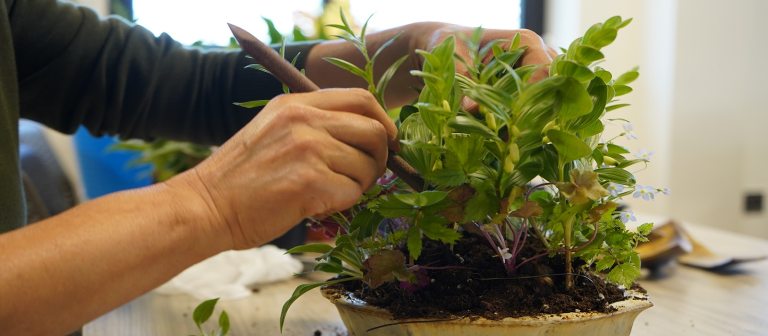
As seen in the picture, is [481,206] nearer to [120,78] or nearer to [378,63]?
[378,63]

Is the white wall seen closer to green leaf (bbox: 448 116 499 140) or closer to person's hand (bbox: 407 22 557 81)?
person's hand (bbox: 407 22 557 81)

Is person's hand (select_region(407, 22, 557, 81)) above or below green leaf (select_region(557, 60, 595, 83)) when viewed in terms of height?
below

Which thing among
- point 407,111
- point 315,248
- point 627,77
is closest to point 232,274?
point 315,248

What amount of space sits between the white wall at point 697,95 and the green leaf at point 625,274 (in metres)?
1.97

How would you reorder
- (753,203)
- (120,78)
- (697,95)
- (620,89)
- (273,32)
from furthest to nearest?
(753,203) < (697,95) < (120,78) < (273,32) < (620,89)

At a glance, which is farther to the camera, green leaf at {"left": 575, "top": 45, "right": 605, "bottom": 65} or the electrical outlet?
the electrical outlet

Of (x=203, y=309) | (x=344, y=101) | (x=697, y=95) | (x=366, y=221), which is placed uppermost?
(x=344, y=101)

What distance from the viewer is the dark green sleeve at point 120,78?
3.25 feet

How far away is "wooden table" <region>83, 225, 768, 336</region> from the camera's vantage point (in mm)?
785

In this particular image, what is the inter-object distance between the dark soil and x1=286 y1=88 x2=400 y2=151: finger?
0.14 meters

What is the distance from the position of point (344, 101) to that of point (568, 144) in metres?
0.16

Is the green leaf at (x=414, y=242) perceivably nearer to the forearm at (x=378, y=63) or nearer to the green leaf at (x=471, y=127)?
the green leaf at (x=471, y=127)

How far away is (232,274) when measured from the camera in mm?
1071

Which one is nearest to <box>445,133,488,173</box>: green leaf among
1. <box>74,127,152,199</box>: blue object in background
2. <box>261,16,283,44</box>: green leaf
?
<box>261,16,283,44</box>: green leaf
